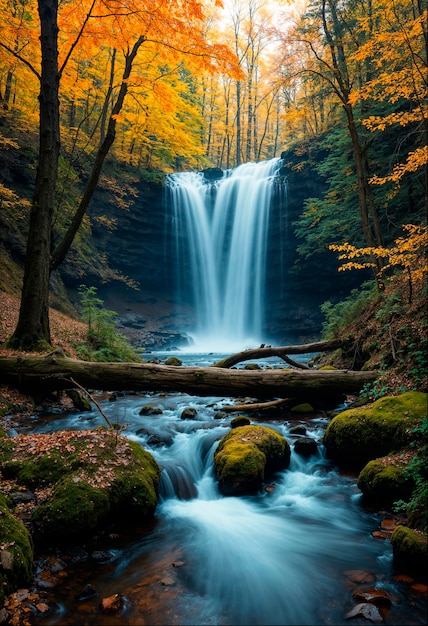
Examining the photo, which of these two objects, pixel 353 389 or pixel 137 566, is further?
pixel 353 389

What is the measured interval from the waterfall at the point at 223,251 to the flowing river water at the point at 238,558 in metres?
18.6

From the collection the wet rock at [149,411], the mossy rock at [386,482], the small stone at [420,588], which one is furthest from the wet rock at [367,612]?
the wet rock at [149,411]

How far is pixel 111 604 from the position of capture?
2.71 m

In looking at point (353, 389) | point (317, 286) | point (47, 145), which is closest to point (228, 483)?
point (353, 389)

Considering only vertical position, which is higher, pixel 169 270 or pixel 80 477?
pixel 169 270

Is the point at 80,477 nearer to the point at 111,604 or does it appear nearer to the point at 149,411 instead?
the point at 111,604

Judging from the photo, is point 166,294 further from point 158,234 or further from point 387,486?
point 387,486

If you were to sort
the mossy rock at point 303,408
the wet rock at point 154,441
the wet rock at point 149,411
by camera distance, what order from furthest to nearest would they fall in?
the wet rock at point 149,411
the mossy rock at point 303,408
the wet rock at point 154,441

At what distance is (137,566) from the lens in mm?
3244

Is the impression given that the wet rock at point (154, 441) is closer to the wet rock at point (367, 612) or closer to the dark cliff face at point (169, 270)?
the wet rock at point (367, 612)

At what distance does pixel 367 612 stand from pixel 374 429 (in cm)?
240

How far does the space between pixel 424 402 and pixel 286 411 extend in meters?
3.21

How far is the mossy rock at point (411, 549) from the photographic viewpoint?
2.92m

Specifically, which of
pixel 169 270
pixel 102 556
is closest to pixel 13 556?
pixel 102 556
